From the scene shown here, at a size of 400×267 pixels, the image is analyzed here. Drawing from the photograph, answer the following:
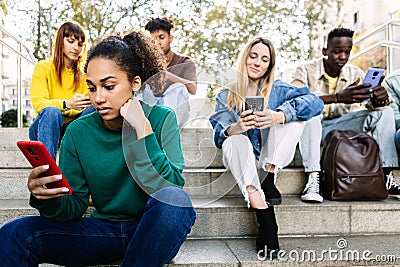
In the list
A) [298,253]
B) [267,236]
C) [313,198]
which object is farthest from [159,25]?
[298,253]

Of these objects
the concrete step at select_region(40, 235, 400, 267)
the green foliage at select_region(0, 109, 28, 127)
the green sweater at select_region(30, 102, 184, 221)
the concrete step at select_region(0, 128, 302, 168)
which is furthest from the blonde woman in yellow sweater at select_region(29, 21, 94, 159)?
the green foliage at select_region(0, 109, 28, 127)

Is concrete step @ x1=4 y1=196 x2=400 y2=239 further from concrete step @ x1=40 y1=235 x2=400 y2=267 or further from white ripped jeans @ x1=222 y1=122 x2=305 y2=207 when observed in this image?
white ripped jeans @ x1=222 y1=122 x2=305 y2=207

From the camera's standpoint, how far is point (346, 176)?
7.76ft

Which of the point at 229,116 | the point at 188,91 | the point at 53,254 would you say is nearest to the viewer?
the point at 53,254

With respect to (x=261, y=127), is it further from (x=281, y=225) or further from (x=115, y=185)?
(x=115, y=185)

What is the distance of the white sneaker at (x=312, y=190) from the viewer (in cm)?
230

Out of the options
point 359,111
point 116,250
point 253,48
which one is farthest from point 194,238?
point 359,111

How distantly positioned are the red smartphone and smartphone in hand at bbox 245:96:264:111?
979 millimetres

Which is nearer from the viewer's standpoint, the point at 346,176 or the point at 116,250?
the point at 116,250

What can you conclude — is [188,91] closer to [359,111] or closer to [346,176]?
[346,176]

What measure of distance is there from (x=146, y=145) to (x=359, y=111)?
1.79 meters

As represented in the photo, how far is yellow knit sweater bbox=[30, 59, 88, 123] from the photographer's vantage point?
2.57 metres

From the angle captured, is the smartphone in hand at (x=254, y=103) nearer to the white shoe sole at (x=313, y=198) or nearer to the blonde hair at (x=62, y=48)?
the white shoe sole at (x=313, y=198)

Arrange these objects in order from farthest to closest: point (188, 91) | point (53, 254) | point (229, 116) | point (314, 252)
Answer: point (229, 116), point (314, 252), point (188, 91), point (53, 254)
